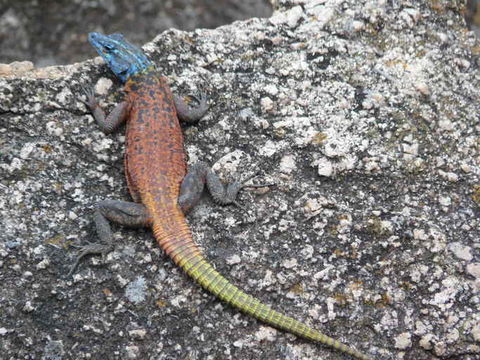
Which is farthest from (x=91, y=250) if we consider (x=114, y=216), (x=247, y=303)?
(x=247, y=303)

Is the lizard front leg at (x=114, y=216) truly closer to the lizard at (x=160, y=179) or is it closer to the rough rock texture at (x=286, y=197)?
the lizard at (x=160, y=179)

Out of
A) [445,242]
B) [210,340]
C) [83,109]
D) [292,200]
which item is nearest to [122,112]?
[83,109]

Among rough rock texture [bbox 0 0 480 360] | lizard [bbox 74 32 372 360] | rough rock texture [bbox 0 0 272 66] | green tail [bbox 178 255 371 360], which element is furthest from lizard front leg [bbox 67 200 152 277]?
rough rock texture [bbox 0 0 272 66]

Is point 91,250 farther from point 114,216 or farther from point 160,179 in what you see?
point 160,179

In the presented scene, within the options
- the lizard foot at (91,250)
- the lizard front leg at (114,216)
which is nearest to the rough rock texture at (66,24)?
the lizard front leg at (114,216)

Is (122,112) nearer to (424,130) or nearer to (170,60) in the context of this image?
(170,60)

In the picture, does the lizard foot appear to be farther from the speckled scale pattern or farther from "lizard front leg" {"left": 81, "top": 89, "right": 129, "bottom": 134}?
"lizard front leg" {"left": 81, "top": 89, "right": 129, "bottom": 134}

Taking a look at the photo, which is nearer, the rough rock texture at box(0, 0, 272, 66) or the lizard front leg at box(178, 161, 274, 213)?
the lizard front leg at box(178, 161, 274, 213)
